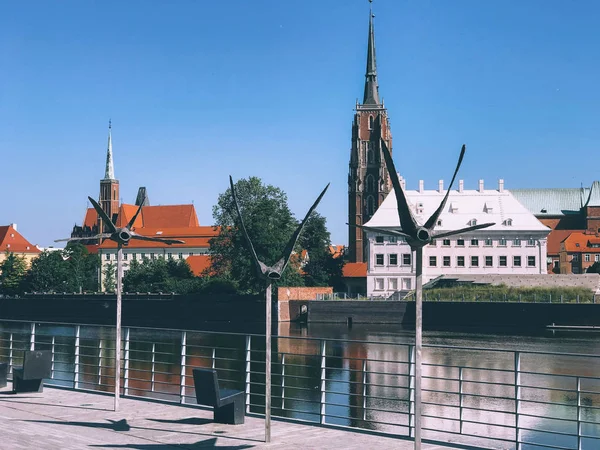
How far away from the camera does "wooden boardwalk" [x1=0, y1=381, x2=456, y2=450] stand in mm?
10383

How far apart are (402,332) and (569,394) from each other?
29880 mm

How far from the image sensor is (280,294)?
7112cm

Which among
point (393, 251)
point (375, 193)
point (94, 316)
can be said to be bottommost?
point (94, 316)

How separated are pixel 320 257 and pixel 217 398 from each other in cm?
7932

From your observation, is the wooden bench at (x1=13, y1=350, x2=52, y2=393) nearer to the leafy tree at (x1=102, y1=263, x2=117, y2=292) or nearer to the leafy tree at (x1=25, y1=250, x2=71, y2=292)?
the leafy tree at (x1=25, y1=250, x2=71, y2=292)

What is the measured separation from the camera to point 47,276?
96.4m

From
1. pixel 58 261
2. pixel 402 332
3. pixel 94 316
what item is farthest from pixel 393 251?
pixel 58 261

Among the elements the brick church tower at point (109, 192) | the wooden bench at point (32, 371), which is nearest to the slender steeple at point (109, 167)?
the brick church tower at point (109, 192)

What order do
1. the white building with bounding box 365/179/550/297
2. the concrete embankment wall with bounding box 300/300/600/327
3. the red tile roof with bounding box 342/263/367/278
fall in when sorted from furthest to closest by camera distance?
the red tile roof with bounding box 342/263/367/278 < the white building with bounding box 365/179/550/297 < the concrete embankment wall with bounding box 300/300/600/327

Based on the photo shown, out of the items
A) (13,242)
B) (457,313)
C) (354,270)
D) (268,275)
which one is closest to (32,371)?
(268,275)

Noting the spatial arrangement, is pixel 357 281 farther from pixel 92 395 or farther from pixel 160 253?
pixel 92 395

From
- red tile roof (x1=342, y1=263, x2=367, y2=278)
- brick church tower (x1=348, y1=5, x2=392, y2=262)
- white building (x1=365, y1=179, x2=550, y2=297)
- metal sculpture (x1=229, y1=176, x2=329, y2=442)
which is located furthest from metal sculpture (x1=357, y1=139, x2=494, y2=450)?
brick church tower (x1=348, y1=5, x2=392, y2=262)

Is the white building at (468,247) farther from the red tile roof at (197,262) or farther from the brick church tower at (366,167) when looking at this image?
the red tile roof at (197,262)

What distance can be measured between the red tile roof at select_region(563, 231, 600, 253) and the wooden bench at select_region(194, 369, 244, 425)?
110632mm
